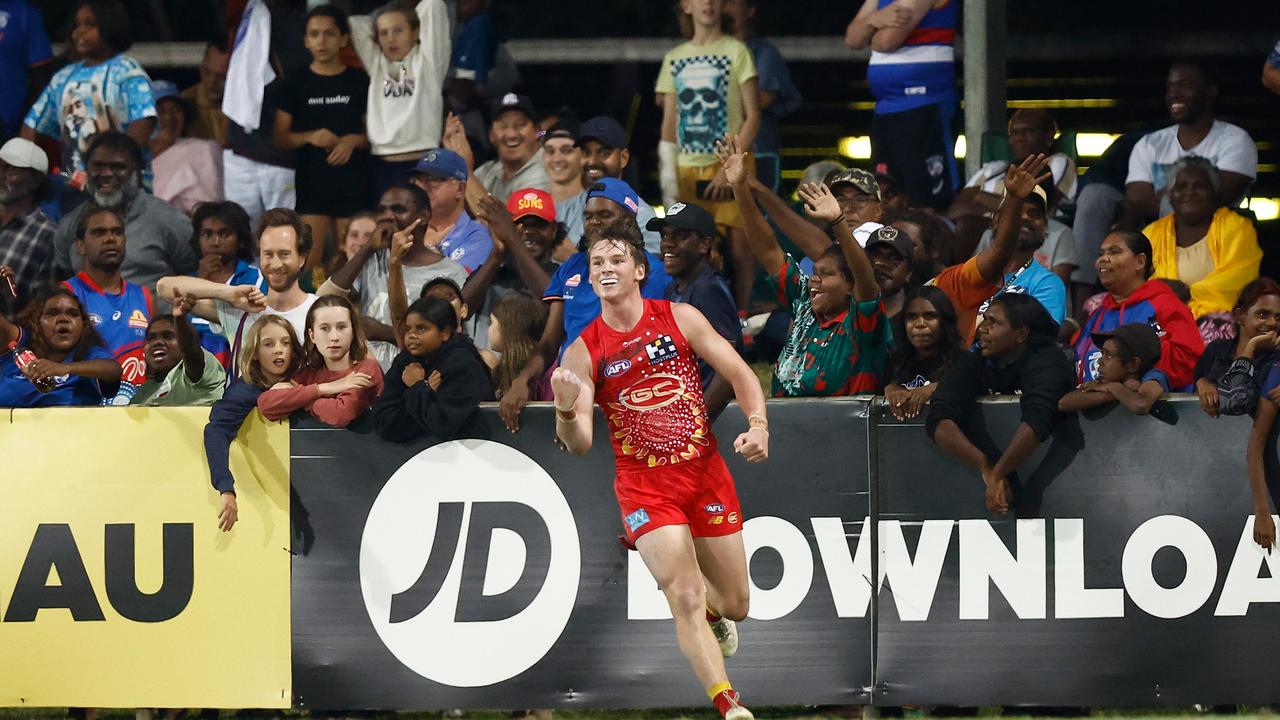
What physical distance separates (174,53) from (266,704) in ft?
26.0

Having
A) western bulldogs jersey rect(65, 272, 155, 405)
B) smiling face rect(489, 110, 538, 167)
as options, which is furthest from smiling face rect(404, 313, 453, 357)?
smiling face rect(489, 110, 538, 167)

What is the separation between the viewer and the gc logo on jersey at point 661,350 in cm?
754

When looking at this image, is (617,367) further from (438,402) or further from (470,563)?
(470,563)

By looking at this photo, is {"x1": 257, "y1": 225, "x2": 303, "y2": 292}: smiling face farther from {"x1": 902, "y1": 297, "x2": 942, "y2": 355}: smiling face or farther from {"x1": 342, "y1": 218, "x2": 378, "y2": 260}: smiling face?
{"x1": 902, "y1": 297, "x2": 942, "y2": 355}: smiling face

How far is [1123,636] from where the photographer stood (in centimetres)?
805

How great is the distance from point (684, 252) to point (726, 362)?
1.64 m

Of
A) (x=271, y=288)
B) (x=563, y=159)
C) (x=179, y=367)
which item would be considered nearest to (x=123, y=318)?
(x=271, y=288)

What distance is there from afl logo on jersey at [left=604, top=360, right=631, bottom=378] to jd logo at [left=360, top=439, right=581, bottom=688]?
943 mm

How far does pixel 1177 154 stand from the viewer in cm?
1087

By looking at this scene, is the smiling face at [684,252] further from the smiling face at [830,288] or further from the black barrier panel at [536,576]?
the black barrier panel at [536,576]

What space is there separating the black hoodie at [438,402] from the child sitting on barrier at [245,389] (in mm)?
601

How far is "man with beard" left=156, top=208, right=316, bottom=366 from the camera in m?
9.59

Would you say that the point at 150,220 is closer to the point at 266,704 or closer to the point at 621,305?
the point at 266,704

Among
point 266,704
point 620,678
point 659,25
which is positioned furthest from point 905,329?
point 659,25
